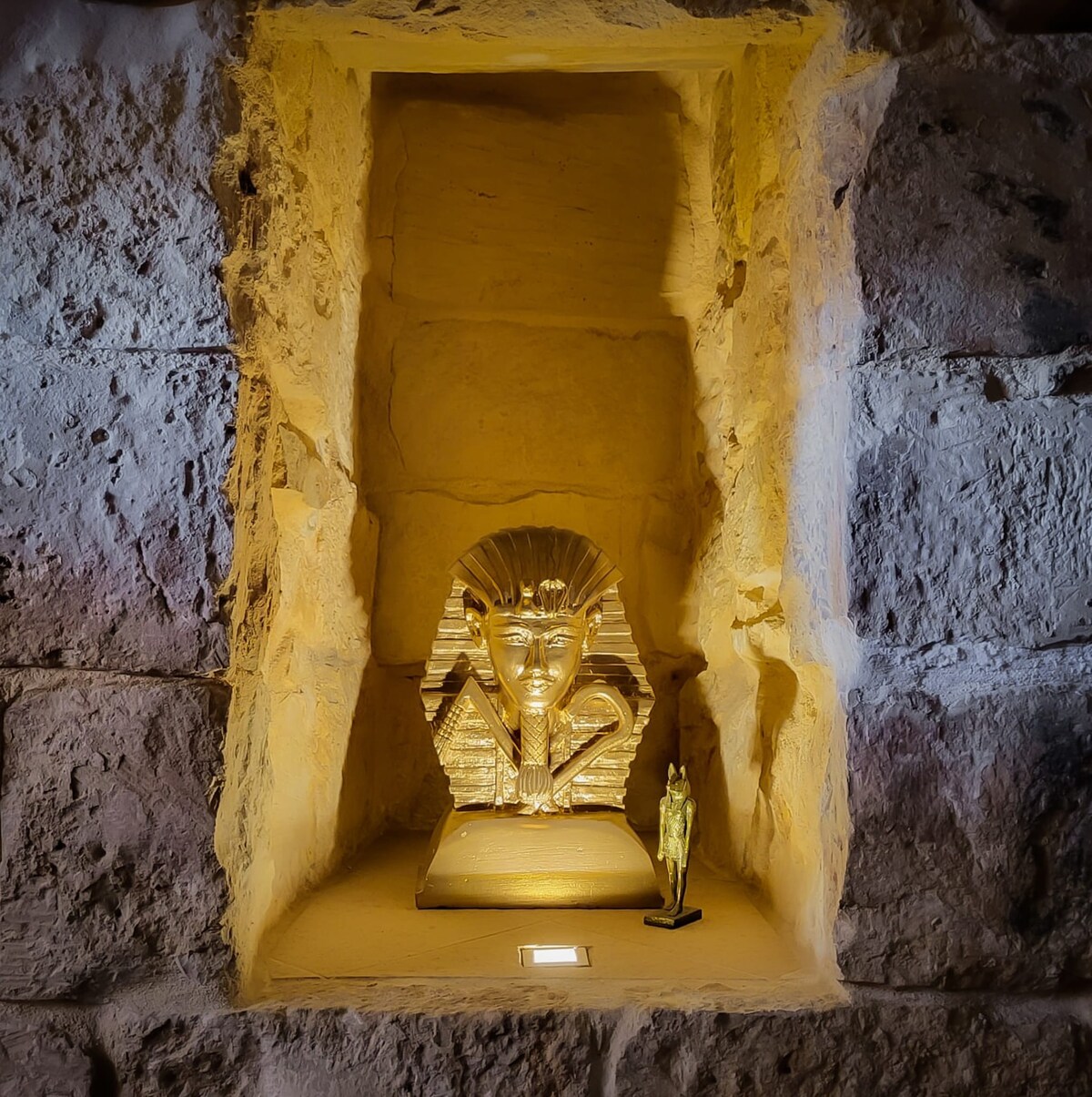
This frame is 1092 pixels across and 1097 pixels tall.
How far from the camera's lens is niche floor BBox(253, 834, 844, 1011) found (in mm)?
1330

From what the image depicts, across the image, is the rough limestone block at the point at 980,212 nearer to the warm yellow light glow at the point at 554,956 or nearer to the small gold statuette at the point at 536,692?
the small gold statuette at the point at 536,692

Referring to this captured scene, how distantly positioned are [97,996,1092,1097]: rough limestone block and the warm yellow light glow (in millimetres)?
179

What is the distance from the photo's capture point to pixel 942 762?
4.26 ft

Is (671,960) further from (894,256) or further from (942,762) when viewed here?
(894,256)

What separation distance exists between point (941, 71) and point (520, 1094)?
52.9 inches

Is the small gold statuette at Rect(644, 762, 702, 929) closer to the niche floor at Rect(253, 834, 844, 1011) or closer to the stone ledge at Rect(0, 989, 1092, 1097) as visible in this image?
the niche floor at Rect(253, 834, 844, 1011)

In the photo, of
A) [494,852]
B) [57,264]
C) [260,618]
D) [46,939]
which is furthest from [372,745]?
[57,264]

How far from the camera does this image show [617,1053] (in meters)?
1.28

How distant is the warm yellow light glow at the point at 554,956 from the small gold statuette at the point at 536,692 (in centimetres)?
28

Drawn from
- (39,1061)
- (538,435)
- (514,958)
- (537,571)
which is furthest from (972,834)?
(538,435)

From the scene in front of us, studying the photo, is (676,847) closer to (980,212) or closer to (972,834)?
(972,834)

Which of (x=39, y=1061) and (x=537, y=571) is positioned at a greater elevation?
(x=537, y=571)

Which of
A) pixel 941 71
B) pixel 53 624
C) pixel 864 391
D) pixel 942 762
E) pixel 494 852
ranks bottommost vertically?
pixel 494 852

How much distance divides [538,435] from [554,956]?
114cm
